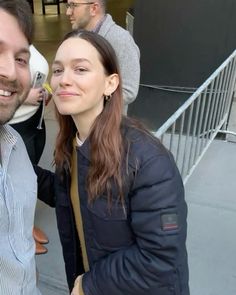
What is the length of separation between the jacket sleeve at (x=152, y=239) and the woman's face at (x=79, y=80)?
348 millimetres

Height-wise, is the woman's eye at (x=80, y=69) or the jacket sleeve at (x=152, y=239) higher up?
the woman's eye at (x=80, y=69)

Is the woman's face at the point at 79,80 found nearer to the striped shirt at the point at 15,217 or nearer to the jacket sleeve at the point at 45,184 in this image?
the striped shirt at the point at 15,217

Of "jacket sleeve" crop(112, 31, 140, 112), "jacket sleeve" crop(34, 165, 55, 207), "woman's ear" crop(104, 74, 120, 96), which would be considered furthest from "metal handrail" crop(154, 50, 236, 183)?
"woman's ear" crop(104, 74, 120, 96)

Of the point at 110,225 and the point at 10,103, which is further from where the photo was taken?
the point at 110,225

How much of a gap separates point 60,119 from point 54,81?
0.19 metres

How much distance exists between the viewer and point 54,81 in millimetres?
1600

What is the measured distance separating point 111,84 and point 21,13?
0.44m

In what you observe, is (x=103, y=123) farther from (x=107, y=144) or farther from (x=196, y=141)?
(x=196, y=141)

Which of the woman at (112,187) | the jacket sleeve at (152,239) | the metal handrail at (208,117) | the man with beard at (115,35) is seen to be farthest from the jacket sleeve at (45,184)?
the metal handrail at (208,117)

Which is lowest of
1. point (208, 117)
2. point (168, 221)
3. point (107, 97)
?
point (208, 117)

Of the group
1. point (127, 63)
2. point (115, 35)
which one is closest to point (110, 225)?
point (127, 63)

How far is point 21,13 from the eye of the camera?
137 centimetres

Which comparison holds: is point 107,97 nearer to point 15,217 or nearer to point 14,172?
point 14,172

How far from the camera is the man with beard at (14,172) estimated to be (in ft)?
4.14
